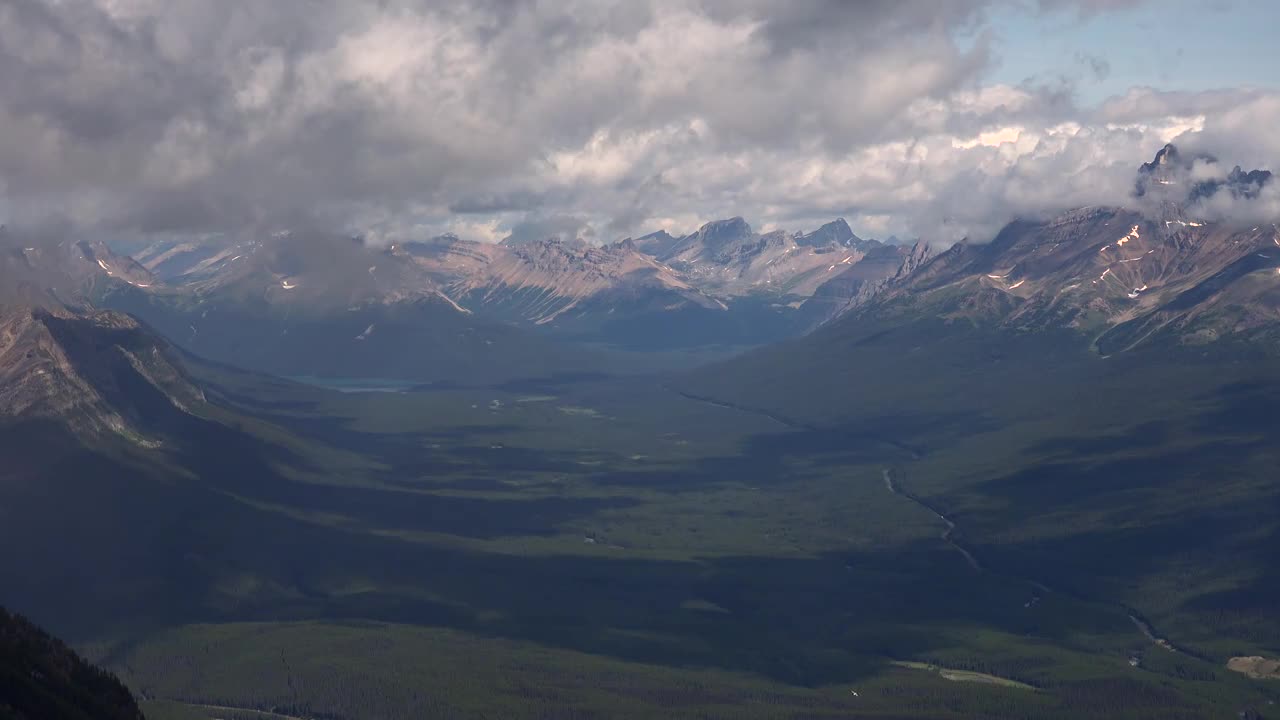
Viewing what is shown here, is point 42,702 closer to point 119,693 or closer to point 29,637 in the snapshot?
point 119,693

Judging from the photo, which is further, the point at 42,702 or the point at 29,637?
the point at 29,637

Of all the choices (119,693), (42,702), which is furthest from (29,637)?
(42,702)

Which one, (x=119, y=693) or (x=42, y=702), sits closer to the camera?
(x=42, y=702)
